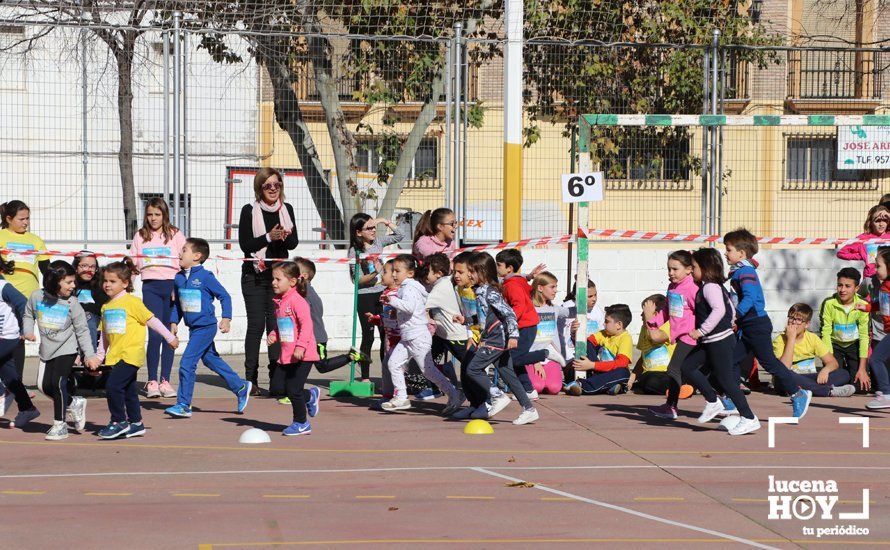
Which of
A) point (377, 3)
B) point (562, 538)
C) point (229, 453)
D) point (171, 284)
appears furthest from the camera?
point (377, 3)

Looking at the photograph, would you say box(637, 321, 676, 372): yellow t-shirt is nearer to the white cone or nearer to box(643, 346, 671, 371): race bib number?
box(643, 346, 671, 371): race bib number

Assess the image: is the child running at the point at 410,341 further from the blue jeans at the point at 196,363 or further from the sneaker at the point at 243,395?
the blue jeans at the point at 196,363

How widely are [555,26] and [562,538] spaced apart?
10850 mm

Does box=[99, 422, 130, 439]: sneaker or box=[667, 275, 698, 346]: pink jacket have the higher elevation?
box=[667, 275, 698, 346]: pink jacket

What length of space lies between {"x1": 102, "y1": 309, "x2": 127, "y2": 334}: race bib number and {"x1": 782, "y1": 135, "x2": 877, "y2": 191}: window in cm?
939

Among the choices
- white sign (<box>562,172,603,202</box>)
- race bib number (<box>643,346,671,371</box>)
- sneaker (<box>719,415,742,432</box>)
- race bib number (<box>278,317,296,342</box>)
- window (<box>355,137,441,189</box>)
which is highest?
window (<box>355,137,441,189</box>)

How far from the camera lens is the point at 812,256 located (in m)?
17.3

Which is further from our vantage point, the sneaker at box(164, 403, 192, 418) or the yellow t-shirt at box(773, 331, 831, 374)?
the yellow t-shirt at box(773, 331, 831, 374)

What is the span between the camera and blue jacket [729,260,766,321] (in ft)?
36.0

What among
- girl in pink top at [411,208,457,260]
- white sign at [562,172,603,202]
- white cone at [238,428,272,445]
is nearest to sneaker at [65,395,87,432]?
white cone at [238,428,272,445]

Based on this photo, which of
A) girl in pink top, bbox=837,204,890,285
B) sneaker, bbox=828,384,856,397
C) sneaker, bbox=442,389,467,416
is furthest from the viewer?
girl in pink top, bbox=837,204,890,285

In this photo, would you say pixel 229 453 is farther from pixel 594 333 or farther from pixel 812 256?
pixel 812 256

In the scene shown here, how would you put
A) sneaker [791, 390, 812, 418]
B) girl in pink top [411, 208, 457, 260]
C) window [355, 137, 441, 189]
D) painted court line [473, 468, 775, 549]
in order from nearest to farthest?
painted court line [473, 468, 775, 549], sneaker [791, 390, 812, 418], girl in pink top [411, 208, 457, 260], window [355, 137, 441, 189]

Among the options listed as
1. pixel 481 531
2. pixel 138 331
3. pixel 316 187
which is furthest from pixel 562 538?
pixel 316 187
